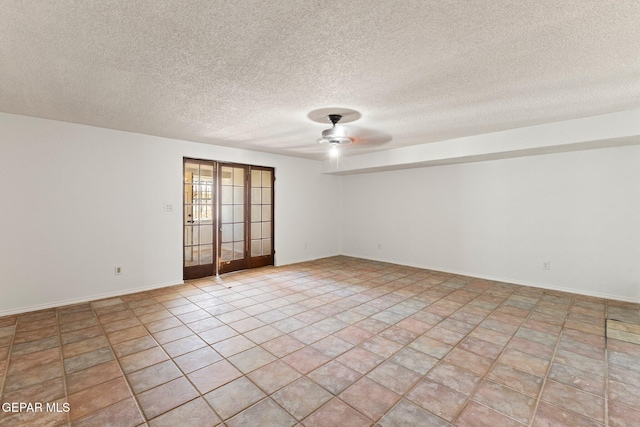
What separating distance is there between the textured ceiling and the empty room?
0.02 m

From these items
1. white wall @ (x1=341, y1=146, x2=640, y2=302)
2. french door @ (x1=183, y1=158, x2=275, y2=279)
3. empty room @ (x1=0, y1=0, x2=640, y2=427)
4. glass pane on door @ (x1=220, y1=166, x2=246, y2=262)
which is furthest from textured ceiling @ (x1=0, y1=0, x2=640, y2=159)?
glass pane on door @ (x1=220, y1=166, x2=246, y2=262)

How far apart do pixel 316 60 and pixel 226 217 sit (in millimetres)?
3964

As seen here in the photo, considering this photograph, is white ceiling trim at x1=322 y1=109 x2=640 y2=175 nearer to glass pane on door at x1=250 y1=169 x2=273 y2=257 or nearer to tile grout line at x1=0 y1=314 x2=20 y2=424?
glass pane on door at x1=250 y1=169 x2=273 y2=257

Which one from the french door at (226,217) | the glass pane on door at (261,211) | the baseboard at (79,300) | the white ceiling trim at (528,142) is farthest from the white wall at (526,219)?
the baseboard at (79,300)

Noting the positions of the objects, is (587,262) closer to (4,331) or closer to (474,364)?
(474,364)

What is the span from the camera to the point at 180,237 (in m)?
4.76

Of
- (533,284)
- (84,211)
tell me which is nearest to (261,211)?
(84,211)

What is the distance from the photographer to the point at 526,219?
15.3 feet

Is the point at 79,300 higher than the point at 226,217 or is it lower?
lower

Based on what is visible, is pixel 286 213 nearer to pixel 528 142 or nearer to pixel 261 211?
pixel 261 211

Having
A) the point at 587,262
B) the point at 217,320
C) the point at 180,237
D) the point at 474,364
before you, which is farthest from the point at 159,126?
the point at 587,262

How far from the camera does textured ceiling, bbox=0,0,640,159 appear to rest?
159 cm

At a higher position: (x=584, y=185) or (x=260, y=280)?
(x=584, y=185)

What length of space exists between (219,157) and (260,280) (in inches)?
92.9
